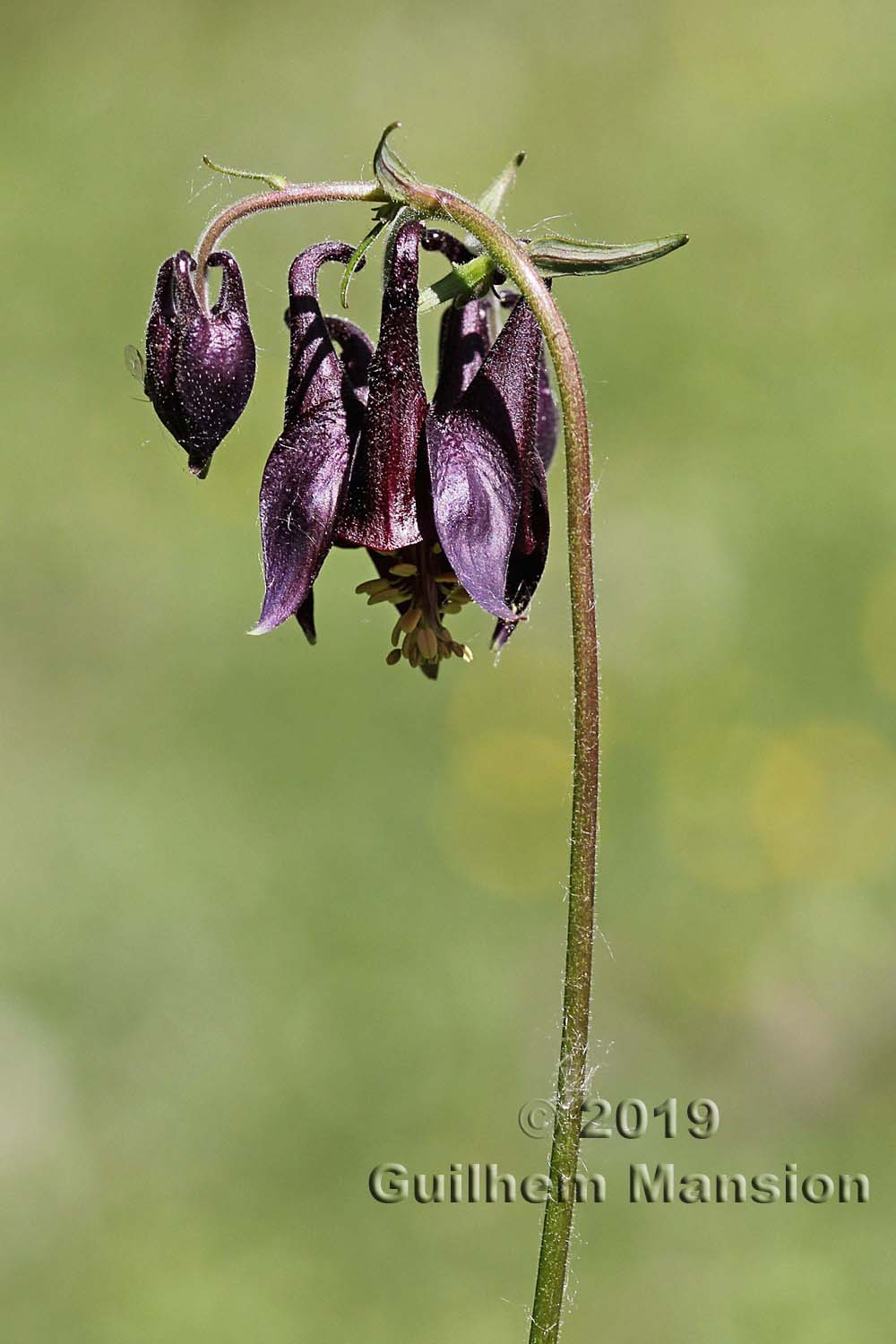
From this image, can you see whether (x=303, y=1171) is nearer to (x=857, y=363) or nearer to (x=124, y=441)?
(x=124, y=441)

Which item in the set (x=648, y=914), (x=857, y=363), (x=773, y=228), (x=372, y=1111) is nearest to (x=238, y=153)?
(x=773, y=228)

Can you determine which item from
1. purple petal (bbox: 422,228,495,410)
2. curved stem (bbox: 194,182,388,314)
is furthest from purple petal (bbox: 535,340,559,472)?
curved stem (bbox: 194,182,388,314)

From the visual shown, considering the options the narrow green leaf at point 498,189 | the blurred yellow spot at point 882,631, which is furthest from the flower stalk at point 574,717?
the blurred yellow spot at point 882,631

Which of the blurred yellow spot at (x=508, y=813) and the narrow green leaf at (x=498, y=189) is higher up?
the narrow green leaf at (x=498, y=189)

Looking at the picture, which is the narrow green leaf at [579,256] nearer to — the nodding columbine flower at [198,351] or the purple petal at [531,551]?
the purple petal at [531,551]

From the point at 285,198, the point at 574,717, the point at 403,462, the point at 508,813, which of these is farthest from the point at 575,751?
the point at 508,813

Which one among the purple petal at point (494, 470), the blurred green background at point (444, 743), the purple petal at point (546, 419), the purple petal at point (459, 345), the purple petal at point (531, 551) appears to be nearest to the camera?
the purple petal at point (494, 470)

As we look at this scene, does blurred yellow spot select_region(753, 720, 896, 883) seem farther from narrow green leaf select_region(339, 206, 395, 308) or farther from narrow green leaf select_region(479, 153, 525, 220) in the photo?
narrow green leaf select_region(339, 206, 395, 308)
